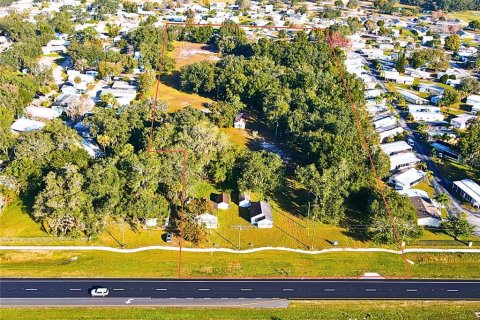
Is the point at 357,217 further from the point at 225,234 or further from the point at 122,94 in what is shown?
the point at 122,94

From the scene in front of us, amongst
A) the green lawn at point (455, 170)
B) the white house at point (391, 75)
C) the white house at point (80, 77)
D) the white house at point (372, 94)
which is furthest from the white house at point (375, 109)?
the white house at point (80, 77)

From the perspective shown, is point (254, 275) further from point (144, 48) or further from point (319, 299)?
point (144, 48)

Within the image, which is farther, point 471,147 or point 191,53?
point 191,53

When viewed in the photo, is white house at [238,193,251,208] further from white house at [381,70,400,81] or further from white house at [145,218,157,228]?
white house at [381,70,400,81]

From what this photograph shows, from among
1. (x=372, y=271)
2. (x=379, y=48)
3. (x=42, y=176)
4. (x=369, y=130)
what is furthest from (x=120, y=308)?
(x=379, y=48)

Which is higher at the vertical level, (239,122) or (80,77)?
(80,77)

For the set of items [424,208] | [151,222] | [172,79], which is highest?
[172,79]

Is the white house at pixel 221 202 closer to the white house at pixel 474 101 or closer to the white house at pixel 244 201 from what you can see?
the white house at pixel 244 201

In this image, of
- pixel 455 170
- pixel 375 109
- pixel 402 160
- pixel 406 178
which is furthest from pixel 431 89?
pixel 406 178
